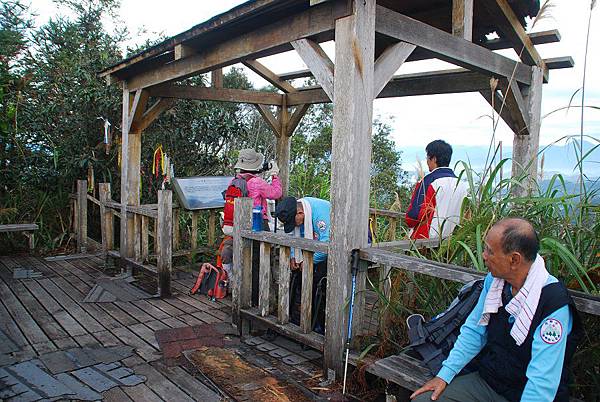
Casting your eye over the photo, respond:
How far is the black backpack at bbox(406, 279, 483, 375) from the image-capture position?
228cm

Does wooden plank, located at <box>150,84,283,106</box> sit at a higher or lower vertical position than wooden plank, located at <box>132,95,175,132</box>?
higher

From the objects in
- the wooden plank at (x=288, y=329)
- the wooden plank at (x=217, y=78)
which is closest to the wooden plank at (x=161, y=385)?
the wooden plank at (x=288, y=329)

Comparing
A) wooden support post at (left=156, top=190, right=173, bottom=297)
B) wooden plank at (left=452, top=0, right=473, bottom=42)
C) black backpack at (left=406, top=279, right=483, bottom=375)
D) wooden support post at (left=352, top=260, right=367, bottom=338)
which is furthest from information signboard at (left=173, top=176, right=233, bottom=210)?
black backpack at (left=406, top=279, right=483, bottom=375)

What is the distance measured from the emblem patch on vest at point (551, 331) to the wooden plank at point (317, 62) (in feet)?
6.09

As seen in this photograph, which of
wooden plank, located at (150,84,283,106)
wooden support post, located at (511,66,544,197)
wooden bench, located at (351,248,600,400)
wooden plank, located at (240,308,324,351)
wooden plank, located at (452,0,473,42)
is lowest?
wooden plank, located at (240,308,324,351)

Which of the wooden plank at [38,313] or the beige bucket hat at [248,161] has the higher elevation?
the beige bucket hat at [248,161]

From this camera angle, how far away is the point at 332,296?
3.13 metres

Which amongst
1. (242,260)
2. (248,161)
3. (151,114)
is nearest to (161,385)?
(242,260)

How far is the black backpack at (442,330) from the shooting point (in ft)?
7.48

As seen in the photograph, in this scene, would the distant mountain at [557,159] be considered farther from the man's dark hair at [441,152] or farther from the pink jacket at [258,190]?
the pink jacket at [258,190]

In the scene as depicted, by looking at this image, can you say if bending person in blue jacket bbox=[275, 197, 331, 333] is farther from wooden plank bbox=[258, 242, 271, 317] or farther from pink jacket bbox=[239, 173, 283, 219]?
pink jacket bbox=[239, 173, 283, 219]

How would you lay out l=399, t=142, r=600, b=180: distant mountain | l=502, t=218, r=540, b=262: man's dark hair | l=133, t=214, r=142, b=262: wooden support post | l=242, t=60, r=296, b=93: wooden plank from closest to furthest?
l=502, t=218, r=540, b=262: man's dark hair < l=399, t=142, r=600, b=180: distant mountain < l=133, t=214, r=142, b=262: wooden support post < l=242, t=60, r=296, b=93: wooden plank

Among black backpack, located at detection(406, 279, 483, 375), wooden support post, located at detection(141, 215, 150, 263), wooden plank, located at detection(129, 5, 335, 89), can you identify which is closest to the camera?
black backpack, located at detection(406, 279, 483, 375)

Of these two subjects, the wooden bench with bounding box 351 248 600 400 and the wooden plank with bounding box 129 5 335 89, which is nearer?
the wooden bench with bounding box 351 248 600 400
